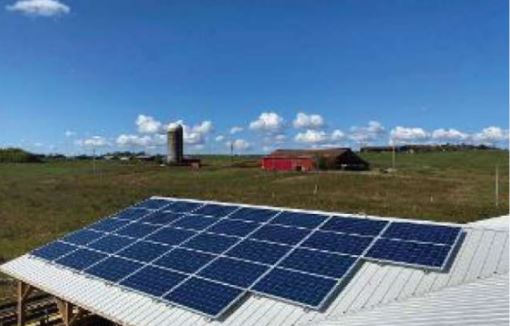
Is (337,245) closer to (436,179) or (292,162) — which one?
(436,179)

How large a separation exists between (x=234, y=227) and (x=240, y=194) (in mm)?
53108

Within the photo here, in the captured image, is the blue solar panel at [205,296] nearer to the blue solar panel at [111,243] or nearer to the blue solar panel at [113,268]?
the blue solar panel at [113,268]

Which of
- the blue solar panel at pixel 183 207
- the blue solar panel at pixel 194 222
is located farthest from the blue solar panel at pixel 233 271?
the blue solar panel at pixel 183 207

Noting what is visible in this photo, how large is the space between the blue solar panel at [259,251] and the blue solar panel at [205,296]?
1856mm

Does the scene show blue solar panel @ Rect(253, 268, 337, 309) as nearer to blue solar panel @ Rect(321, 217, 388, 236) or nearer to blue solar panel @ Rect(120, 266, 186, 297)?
blue solar panel @ Rect(120, 266, 186, 297)

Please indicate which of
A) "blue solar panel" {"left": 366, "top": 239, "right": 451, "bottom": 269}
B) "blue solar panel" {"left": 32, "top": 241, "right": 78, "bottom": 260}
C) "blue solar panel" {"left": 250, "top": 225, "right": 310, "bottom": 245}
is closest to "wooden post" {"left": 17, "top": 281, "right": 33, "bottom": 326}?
"blue solar panel" {"left": 32, "top": 241, "right": 78, "bottom": 260}

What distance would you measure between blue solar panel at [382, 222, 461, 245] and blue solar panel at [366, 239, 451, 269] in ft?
1.49

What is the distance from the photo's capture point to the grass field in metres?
58.6

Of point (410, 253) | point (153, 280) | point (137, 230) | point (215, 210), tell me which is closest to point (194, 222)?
point (215, 210)

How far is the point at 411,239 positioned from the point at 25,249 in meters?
34.9

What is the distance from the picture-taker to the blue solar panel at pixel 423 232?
19578 millimetres

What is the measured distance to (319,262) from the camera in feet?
62.4

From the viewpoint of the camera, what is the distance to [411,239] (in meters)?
19.7

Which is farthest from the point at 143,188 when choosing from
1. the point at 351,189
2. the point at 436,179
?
the point at 436,179
